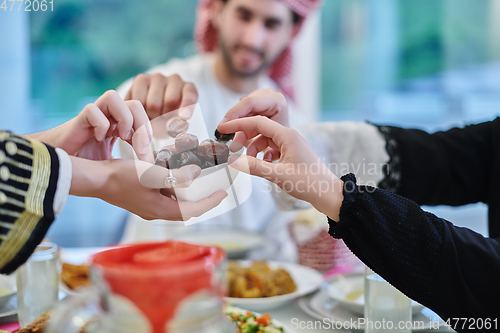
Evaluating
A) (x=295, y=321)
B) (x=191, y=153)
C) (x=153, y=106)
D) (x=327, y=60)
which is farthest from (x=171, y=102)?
(x=327, y=60)

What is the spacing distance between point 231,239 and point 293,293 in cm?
56

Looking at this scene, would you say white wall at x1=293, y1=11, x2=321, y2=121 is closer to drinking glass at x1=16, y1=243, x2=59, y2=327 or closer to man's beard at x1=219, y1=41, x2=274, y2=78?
man's beard at x1=219, y1=41, x2=274, y2=78

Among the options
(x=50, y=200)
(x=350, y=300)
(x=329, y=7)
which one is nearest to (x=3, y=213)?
(x=50, y=200)

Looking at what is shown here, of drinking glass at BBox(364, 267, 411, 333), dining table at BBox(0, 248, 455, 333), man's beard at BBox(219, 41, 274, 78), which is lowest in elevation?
dining table at BBox(0, 248, 455, 333)

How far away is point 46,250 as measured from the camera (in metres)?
0.72

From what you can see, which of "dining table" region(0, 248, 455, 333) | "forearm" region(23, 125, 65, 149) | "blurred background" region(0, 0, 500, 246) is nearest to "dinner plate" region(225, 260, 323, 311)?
"dining table" region(0, 248, 455, 333)

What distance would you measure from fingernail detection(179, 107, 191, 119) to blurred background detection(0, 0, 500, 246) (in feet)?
7.02

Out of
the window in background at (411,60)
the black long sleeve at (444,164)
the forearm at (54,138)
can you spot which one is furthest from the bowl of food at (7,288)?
the window in background at (411,60)

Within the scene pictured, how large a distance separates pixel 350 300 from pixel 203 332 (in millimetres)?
552

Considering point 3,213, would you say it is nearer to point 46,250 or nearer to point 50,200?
point 50,200

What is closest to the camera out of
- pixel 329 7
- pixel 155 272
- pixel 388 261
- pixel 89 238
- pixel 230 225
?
pixel 155 272

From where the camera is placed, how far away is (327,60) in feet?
9.14

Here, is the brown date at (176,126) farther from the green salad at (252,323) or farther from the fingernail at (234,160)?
the green salad at (252,323)

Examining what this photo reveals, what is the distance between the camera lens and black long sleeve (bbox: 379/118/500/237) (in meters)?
0.93
